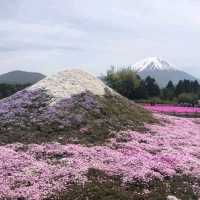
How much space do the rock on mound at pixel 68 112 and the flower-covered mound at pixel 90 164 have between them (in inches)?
48.6

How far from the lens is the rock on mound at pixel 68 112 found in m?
25.2

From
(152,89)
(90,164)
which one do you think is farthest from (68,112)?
(152,89)

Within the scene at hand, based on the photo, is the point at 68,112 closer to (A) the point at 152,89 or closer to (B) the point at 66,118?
(B) the point at 66,118

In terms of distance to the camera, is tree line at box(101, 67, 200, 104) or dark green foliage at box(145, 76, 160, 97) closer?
tree line at box(101, 67, 200, 104)

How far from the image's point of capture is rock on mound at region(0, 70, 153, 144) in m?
25.2

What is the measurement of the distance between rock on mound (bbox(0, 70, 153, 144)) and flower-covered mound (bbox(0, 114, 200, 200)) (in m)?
1.23

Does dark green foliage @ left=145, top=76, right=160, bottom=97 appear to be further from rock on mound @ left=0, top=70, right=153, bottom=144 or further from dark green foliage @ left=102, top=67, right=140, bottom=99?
rock on mound @ left=0, top=70, right=153, bottom=144

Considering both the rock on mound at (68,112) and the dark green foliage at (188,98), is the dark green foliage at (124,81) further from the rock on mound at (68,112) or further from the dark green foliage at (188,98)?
→ the rock on mound at (68,112)

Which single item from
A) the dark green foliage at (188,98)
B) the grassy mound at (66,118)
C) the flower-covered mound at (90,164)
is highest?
the grassy mound at (66,118)

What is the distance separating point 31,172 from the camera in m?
18.4

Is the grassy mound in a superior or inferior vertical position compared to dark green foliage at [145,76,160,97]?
superior

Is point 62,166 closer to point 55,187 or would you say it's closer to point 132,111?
point 55,187

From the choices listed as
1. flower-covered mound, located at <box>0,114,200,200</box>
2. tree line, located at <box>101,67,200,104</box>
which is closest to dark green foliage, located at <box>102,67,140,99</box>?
tree line, located at <box>101,67,200,104</box>

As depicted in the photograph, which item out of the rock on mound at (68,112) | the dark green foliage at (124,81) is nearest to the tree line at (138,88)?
the dark green foliage at (124,81)
